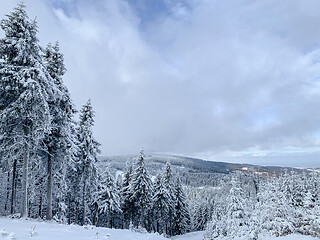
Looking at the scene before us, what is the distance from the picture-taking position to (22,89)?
12.6 m

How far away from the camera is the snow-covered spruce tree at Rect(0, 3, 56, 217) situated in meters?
12.2

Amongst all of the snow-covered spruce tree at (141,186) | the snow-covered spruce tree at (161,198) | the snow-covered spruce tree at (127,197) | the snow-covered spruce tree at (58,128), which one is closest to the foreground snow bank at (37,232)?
the snow-covered spruce tree at (58,128)

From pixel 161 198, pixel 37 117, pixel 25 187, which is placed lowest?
pixel 161 198

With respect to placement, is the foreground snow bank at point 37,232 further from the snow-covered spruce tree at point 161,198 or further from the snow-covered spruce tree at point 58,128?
the snow-covered spruce tree at point 161,198

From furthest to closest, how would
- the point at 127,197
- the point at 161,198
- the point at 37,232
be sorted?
the point at 127,197 → the point at 161,198 → the point at 37,232

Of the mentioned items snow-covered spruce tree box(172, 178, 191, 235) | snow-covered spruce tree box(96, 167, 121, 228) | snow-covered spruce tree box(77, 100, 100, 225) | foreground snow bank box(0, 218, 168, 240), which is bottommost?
snow-covered spruce tree box(172, 178, 191, 235)

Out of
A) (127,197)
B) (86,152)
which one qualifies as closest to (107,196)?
(127,197)

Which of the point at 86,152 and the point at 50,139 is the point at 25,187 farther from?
the point at 86,152

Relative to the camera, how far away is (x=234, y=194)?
17422 mm

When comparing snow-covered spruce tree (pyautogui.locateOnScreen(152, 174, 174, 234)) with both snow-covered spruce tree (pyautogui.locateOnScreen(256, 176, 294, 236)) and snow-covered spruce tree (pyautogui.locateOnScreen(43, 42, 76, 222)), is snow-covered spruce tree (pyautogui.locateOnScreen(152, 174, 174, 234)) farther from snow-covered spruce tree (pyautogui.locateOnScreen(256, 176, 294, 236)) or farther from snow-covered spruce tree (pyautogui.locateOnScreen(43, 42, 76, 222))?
snow-covered spruce tree (pyautogui.locateOnScreen(43, 42, 76, 222))

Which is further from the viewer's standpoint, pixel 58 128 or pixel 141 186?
pixel 141 186

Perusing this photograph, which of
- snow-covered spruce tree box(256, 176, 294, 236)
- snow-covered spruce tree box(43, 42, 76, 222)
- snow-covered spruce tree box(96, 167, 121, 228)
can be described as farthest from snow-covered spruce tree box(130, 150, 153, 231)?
snow-covered spruce tree box(256, 176, 294, 236)

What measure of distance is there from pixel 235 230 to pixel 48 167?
1514 cm

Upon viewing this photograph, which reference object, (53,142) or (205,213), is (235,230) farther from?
(205,213)
